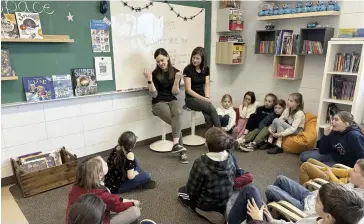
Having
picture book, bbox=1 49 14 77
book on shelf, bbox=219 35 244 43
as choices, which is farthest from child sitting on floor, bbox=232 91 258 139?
picture book, bbox=1 49 14 77

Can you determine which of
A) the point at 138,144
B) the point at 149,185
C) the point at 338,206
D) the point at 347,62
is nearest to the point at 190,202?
the point at 149,185

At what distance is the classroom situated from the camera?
1.88m

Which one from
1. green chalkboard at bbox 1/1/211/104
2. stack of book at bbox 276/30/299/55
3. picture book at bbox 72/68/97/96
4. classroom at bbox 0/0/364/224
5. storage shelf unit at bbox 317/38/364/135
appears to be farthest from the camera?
stack of book at bbox 276/30/299/55

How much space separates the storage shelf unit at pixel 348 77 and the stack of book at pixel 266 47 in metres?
0.83

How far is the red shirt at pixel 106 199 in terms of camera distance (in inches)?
61.4

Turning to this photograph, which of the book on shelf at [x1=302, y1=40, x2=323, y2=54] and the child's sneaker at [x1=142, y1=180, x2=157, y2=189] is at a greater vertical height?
the book on shelf at [x1=302, y1=40, x2=323, y2=54]

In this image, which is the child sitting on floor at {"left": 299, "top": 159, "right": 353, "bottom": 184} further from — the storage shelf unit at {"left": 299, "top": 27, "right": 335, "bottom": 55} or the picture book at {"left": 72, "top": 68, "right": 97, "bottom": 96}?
the picture book at {"left": 72, "top": 68, "right": 97, "bottom": 96}

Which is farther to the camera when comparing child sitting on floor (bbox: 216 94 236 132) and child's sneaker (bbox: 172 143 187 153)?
child sitting on floor (bbox: 216 94 236 132)

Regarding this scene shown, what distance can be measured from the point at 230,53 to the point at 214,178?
8.54 feet

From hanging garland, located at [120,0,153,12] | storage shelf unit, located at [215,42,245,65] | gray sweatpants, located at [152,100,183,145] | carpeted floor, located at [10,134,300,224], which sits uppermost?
hanging garland, located at [120,0,153,12]

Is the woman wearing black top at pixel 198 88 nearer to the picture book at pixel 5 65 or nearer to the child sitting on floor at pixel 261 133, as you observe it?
the child sitting on floor at pixel 261 133

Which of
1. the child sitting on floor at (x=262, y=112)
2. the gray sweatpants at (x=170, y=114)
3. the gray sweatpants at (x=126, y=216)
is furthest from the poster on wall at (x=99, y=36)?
the child sitting on floor at (x=262, y=112)

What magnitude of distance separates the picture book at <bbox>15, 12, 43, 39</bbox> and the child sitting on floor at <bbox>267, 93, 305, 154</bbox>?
283 cm

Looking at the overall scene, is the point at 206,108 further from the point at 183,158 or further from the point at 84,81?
the point at 84,81
